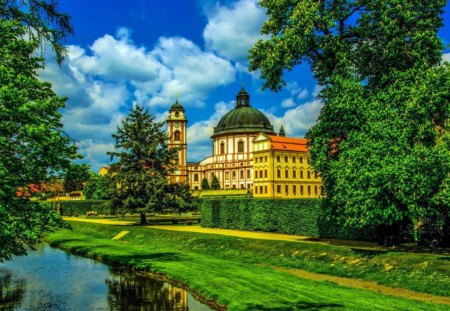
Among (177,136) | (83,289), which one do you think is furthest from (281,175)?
(83,289)

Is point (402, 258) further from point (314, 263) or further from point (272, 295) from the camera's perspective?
point (272, 295)

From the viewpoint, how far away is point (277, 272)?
20.9 metres

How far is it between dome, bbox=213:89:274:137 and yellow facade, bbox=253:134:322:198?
2455 cm

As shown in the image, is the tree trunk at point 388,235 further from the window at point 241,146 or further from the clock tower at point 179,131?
the window at point 241,146

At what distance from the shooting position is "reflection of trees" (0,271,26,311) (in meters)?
16.1

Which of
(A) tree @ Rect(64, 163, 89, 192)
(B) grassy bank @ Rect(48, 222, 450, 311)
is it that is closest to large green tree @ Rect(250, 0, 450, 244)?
(B) grassy bank @ Rect(48, 222, 450, 311)

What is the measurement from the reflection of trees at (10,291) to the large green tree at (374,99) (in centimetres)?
1454

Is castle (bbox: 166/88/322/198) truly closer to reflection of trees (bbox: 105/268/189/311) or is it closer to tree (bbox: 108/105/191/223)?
tree (bbox: 108/105/191/223)

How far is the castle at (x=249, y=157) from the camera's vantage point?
10288 cm

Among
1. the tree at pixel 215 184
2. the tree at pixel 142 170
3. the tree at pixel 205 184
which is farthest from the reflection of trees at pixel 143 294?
the tree at pixel 205 184

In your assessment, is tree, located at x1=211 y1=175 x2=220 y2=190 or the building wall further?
tree, located at x1=211 y1=175 x2=220 y2=190

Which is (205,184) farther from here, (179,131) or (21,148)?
(21,148)

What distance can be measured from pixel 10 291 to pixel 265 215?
23309 millimetres

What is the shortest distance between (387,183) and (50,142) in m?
14.5
